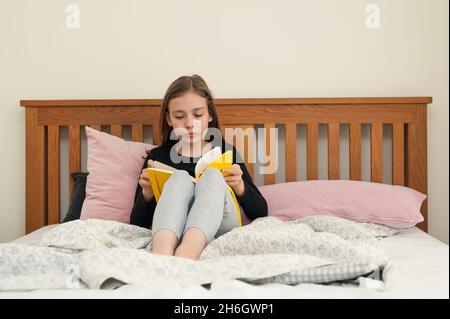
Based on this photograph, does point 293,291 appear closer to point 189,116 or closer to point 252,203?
point 252,203

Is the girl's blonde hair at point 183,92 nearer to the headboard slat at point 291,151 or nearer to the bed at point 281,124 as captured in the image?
the bed at point 281,124

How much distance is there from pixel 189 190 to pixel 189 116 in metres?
0.39

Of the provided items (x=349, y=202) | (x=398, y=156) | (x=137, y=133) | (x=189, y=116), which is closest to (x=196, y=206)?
(x=189, y=116)

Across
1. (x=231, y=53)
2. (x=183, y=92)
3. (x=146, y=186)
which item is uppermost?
(x=231, y=53)

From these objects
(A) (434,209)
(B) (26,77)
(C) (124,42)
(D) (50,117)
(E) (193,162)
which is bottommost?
(A) (434,209)

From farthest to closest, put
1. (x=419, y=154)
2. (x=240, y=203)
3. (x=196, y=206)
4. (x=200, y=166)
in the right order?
(x=419, y=154) → (x=240, y=203) → (x=200, y=166) → (x=196, y=206)

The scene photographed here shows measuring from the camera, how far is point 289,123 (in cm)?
192

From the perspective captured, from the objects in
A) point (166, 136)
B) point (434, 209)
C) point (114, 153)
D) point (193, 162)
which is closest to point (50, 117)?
point (114, 153)

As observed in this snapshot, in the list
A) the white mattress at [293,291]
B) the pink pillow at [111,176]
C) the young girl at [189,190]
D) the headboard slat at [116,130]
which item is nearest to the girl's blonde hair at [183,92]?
the young girl at [189,190]

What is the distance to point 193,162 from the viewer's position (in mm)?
1661

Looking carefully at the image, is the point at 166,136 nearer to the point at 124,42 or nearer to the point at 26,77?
the point at 124,42

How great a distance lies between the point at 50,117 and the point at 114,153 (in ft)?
1.11

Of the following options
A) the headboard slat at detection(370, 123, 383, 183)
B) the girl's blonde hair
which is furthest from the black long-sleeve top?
the headboard slat at detection(370, 123, 383, 183)

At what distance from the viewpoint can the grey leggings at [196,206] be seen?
1.17 metres
